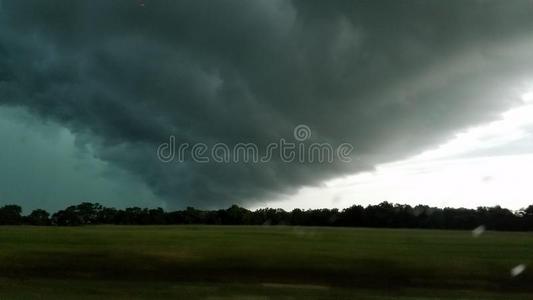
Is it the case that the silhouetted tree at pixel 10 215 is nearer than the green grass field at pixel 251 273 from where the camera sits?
No

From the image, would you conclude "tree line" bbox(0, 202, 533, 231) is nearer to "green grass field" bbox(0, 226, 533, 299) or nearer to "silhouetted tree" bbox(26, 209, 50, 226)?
"silhouetted tree" bbox(26, 209, 50, 226)

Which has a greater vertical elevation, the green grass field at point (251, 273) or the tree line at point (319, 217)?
the tree line at point (319, 217)

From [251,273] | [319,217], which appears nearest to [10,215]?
[319,217]

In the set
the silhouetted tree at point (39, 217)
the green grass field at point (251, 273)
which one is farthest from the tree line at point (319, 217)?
the green grass field at point (251, 273)

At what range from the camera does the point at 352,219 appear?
2048 inches

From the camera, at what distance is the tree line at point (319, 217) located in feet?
152

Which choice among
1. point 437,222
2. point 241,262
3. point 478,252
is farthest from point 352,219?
point 241,262

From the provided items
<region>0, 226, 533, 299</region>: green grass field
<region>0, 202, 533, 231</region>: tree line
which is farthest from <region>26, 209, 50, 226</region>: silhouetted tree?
<region>0, 226, 533, 299</region>: green grass field

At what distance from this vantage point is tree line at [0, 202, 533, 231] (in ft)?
152

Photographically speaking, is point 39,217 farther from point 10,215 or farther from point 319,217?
point 319,217

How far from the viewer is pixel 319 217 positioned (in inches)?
1951

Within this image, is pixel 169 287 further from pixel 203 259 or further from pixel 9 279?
pixel 9 279

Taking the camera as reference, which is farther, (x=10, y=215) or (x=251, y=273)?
(x=10, y=215)

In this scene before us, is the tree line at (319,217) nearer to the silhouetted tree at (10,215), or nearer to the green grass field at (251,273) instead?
the silhouetted tree at (10,215)
